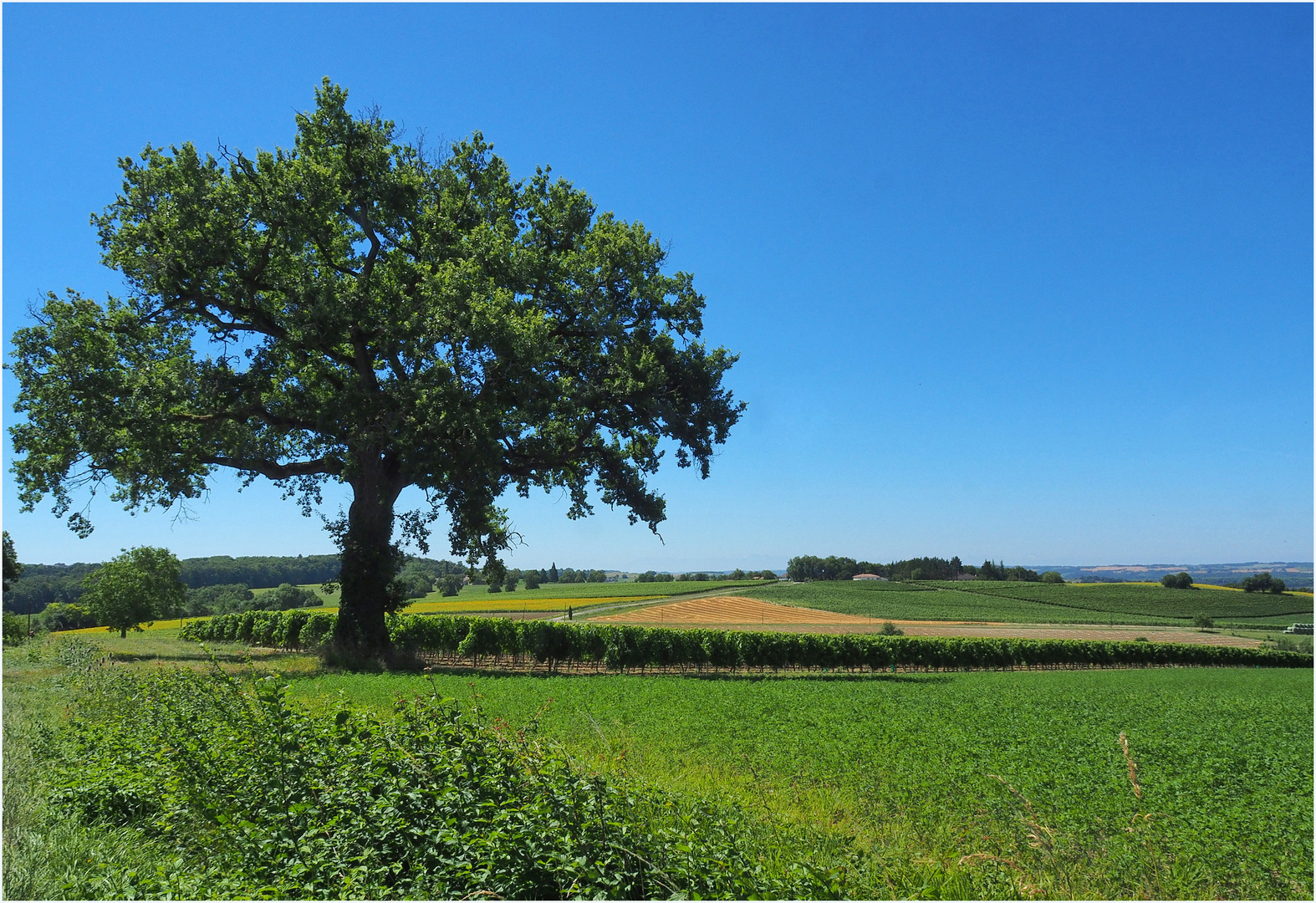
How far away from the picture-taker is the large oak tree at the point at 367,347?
67.4ft

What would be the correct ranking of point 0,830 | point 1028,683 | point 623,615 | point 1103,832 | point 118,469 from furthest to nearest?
point 623,615 < point 1028,683 < point 118,469 < point 1103,832 < point 0,830

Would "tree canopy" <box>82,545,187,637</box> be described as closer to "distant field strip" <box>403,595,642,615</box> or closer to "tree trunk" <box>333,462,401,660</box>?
"distant field strip" <box>403,595,642,615</box>

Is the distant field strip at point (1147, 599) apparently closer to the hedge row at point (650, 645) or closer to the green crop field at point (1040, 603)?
the green crop field at point (1040, 603)

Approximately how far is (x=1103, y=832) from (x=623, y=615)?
50.9m

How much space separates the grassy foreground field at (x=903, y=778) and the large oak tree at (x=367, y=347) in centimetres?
626

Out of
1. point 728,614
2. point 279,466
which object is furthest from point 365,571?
point 728,614

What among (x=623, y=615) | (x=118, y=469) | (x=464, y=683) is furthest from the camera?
(x=623, y=615)

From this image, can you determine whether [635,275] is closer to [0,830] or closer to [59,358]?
[59,358]

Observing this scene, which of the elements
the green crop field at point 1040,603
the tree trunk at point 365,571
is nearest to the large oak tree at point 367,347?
the tree trunk at point 365,571

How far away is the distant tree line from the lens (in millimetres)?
114000

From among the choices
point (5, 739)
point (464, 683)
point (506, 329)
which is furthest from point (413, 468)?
point (5, 739)

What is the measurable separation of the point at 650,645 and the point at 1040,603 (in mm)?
76333

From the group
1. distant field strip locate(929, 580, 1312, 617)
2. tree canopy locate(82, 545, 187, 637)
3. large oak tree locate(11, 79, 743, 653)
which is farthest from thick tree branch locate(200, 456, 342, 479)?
distant field strip locate(929, 580, 1312, 617)

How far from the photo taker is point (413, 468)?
21094 millimetres
